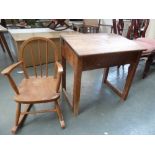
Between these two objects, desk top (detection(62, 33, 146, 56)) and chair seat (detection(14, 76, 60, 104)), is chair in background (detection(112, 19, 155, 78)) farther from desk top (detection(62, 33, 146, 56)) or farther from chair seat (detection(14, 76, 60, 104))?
chair seat (detection(14, 76, 60, 104))

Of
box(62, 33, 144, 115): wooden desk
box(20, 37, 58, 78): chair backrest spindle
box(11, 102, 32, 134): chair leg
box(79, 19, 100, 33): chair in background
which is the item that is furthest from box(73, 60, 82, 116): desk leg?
box(79, 19, 100, 33): chair in background

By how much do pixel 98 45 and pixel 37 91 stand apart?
2.47 ft

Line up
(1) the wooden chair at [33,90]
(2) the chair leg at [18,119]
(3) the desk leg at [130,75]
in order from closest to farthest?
(1) the wooden chair at [33,90], (2) the chair leg at [18,119], (3) the desk leg at [130,75]

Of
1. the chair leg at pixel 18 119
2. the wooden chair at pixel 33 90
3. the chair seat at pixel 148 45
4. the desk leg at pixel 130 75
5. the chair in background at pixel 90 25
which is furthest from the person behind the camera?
the chair in background at pixel 90 25

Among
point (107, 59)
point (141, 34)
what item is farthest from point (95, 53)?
point (141, 34)

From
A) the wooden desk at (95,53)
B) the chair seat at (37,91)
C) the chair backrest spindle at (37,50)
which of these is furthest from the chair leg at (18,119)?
the wooden desk at (95,53)

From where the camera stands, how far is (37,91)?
1.51 m

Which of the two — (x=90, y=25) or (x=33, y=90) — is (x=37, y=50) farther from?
(x=90, y=25)

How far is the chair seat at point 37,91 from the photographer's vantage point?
1.41m

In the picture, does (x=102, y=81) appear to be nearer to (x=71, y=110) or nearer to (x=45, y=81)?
(x=71, y=110)

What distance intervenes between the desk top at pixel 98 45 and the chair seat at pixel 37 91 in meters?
A: 0.45

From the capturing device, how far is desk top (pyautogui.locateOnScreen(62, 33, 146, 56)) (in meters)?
1.42

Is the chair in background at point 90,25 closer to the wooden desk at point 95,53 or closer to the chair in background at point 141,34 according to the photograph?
the chair in background at point 141,34
